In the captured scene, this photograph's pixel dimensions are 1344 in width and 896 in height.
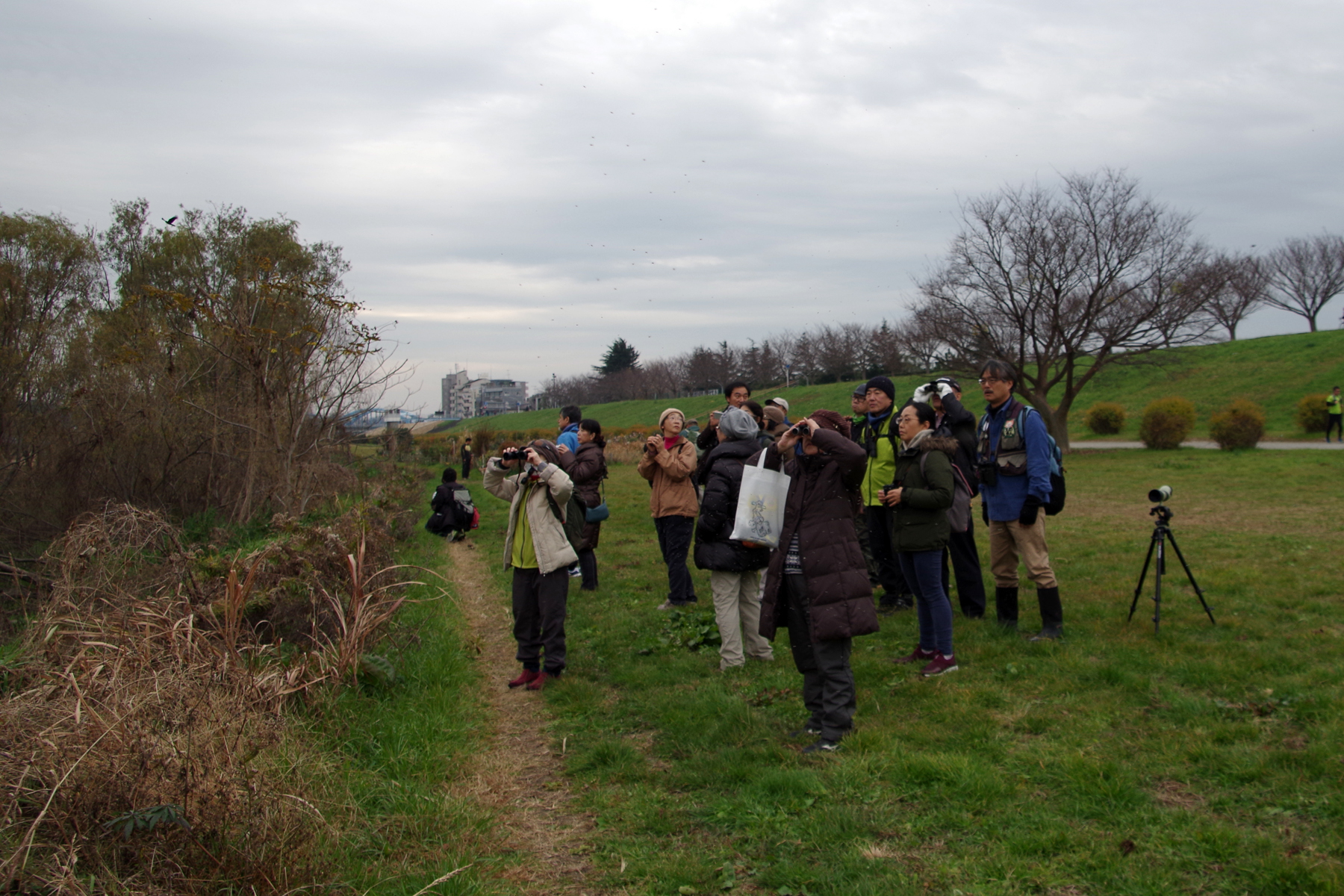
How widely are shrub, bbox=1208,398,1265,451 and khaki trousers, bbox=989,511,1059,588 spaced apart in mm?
20328

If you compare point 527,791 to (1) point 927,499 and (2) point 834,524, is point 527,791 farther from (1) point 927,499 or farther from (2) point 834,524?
(1) point 927,499

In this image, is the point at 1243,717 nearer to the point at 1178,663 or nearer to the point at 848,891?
the point at 1178,663

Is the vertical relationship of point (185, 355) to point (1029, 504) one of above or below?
above

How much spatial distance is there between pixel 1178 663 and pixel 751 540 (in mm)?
2796

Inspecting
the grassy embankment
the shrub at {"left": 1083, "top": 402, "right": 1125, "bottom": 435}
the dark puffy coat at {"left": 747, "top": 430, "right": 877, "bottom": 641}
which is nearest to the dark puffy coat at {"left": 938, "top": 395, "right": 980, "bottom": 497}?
the dark puffy coat at {"left": 747, "top": 430, "right": 877, "bottom": 641}

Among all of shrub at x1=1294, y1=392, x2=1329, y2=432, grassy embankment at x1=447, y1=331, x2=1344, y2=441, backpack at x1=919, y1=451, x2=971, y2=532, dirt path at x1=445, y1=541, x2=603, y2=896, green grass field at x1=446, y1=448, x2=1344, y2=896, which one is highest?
grassy embankment at x1=447, y1=331, x2=1344, y2=441

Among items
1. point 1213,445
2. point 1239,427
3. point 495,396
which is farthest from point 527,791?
point 495,396

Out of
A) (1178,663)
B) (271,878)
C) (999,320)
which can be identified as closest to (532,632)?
(271,878)

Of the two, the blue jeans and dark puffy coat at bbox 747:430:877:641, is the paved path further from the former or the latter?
dark puffy coat at bbox 747:430:877:641

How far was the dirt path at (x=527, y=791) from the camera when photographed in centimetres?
351

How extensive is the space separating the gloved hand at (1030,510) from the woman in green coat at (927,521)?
55cm

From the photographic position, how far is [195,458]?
14.1m

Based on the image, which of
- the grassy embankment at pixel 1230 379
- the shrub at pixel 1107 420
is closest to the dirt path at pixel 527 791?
the grassy embankment at pixel 1230 379

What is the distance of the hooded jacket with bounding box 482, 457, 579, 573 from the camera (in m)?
5.96
